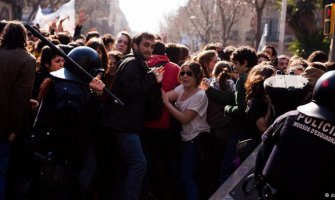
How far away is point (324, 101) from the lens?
3467 mm

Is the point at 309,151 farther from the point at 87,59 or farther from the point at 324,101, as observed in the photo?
the point at 87,59

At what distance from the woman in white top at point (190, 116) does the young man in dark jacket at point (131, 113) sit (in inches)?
19.4

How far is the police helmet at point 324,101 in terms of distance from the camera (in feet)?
11.3

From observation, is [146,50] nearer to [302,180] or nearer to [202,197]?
[202,197]

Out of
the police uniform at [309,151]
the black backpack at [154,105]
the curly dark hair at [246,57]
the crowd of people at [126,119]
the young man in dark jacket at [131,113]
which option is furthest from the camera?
the curly dark hair at [246,57]

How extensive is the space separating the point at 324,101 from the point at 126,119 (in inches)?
107

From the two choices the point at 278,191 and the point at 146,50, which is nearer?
the point at 278,191

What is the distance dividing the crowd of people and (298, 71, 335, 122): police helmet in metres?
0.71

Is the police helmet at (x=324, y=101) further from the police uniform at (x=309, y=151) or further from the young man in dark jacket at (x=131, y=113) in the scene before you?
the young man in dark jacket at (x=131, y=113)

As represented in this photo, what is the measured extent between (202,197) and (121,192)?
1.07 meters

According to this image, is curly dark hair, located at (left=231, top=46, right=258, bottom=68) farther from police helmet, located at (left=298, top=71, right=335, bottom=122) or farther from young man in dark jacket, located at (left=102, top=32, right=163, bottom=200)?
police helmet, located at (left=298, top=71, right=335, bottom=122)

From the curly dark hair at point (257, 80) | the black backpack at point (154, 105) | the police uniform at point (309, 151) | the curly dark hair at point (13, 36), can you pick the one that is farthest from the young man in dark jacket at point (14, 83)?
the police uniform at point (309, 151)

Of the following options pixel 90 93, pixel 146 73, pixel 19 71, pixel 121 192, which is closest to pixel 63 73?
pixel 90 93

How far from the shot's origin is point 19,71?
17.8ft
